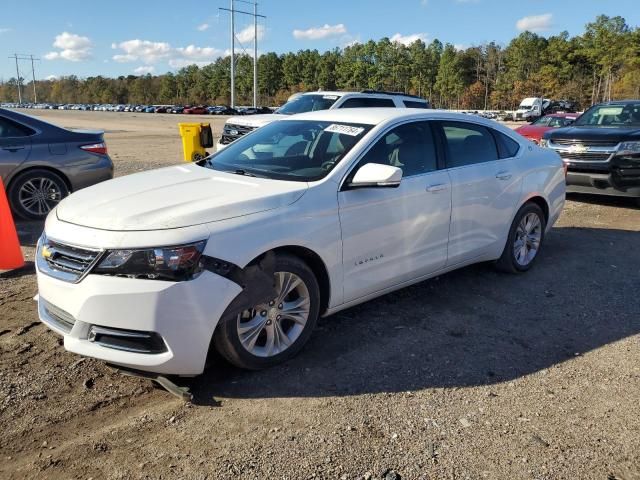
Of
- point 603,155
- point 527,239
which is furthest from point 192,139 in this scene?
point 527,239

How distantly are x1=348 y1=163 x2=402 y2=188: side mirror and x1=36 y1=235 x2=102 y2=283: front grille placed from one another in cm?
175

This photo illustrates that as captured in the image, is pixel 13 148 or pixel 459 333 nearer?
pixel 459 333

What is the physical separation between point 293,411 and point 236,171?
1.92 meters

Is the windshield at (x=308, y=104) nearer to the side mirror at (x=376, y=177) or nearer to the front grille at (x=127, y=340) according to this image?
the side mirror at (x=376, y=177)

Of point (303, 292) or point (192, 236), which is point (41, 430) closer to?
point (192, 236)

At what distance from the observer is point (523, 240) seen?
581 centimetres

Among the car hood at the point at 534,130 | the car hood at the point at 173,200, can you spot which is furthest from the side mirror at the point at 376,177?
the car hood at the point at 534,130

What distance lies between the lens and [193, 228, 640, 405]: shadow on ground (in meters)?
3.58

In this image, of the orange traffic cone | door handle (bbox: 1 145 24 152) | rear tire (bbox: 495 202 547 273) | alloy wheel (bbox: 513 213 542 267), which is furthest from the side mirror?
door handle (bbox: 1 145 24 152)

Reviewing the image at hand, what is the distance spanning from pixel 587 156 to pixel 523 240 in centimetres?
457

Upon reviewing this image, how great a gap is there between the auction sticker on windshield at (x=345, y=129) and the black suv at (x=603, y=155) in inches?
255

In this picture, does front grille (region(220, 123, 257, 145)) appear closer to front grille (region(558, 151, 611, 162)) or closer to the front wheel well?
front grille (region(558, 151, 611, 162))

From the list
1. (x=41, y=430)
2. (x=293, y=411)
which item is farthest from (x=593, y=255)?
(x=41, y=430)

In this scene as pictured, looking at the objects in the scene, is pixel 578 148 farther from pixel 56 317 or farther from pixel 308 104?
pixel 56 317
